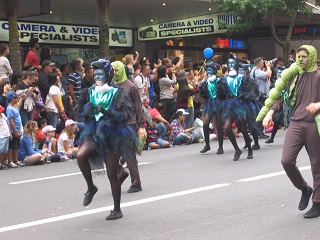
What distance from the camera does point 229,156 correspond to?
48.5ft

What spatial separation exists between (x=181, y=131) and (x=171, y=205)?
9.33 metres

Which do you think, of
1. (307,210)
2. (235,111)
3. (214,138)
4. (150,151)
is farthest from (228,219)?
(214,138)

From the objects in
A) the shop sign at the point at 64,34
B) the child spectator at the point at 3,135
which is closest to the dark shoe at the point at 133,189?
the child spectator at the point at 3,135

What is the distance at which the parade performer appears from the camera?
811 centimetres

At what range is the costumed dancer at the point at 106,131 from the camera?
8.39 meters

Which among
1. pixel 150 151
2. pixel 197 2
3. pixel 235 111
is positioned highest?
pixel 197 2

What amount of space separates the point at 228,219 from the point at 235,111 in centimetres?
617

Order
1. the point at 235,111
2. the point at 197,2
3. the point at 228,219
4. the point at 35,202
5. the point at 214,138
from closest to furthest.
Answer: the point at 228,219 < the point at 35,202 < the point at 235,111 < the point at 214,138 < the point at 197,2

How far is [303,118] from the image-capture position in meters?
8.15

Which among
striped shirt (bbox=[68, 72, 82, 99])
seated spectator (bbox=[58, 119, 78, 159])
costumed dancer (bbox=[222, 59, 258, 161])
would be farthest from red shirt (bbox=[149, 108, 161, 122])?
costumed dancer (bbox=[222, 59, 258, 161])

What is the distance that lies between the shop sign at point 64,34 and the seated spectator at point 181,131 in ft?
24.1

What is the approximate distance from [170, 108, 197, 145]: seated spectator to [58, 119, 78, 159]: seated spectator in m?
3.22

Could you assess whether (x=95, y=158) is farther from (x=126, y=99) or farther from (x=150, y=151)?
(x=150, y=151)

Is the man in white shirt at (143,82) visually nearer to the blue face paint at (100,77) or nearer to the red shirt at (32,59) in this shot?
the red shirt at (32,59)
